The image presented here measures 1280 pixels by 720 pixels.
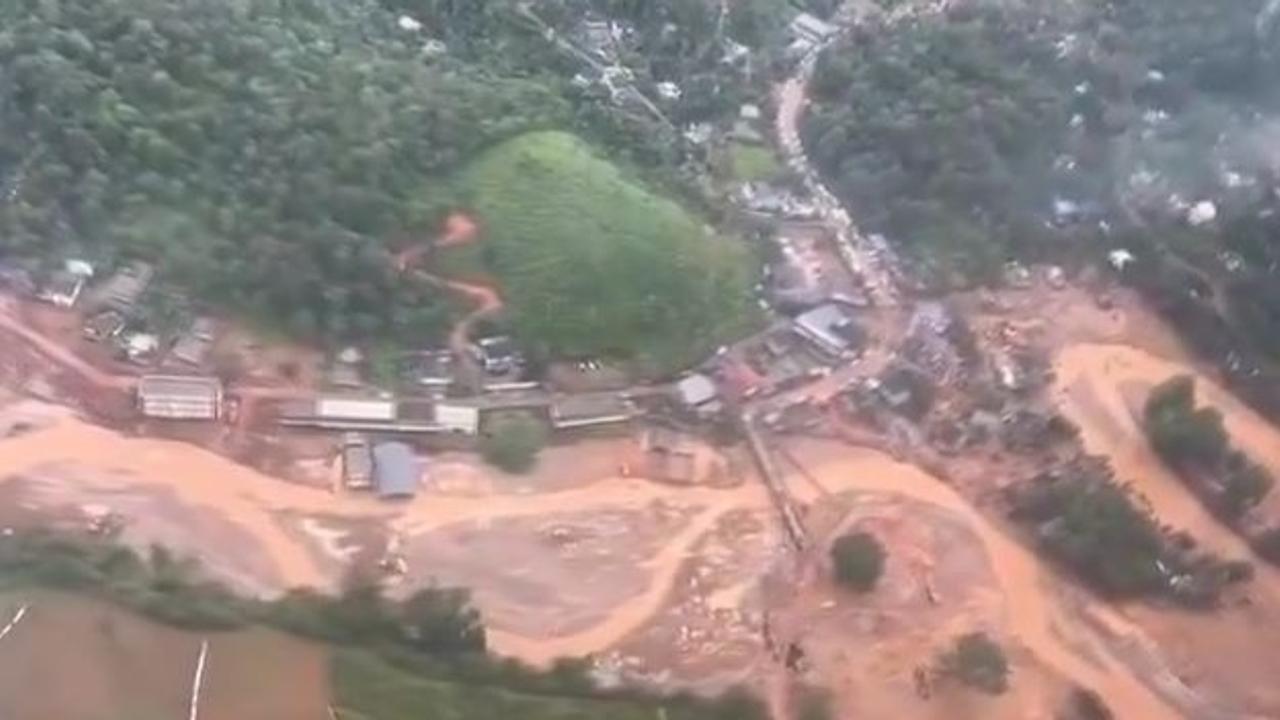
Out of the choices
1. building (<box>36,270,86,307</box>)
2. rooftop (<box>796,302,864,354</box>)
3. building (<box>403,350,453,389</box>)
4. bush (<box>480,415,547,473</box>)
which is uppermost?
building (<box>36,270,86,307</box>)

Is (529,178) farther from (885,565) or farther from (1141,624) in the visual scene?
(1141,624)

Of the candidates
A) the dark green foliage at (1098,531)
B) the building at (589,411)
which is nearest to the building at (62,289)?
the building at (589,411)

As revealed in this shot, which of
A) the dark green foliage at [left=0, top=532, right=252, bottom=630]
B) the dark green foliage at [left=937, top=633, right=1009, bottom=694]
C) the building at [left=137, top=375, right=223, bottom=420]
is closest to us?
the dark green foliage at [left=0, top=532, right=252, bottom=630]

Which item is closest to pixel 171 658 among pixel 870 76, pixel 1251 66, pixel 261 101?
pixel 261 101

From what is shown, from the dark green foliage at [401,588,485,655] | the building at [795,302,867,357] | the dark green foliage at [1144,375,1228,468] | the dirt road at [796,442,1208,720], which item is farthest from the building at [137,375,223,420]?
the dark green foliage at [1144,375,1228,468]

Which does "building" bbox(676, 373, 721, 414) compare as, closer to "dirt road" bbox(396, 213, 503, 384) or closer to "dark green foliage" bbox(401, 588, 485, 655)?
"dirt road" bbox(396, 213, 503, 384)

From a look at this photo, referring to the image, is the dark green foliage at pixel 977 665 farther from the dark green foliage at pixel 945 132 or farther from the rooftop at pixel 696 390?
the dark green foliage at pixel 945 132
